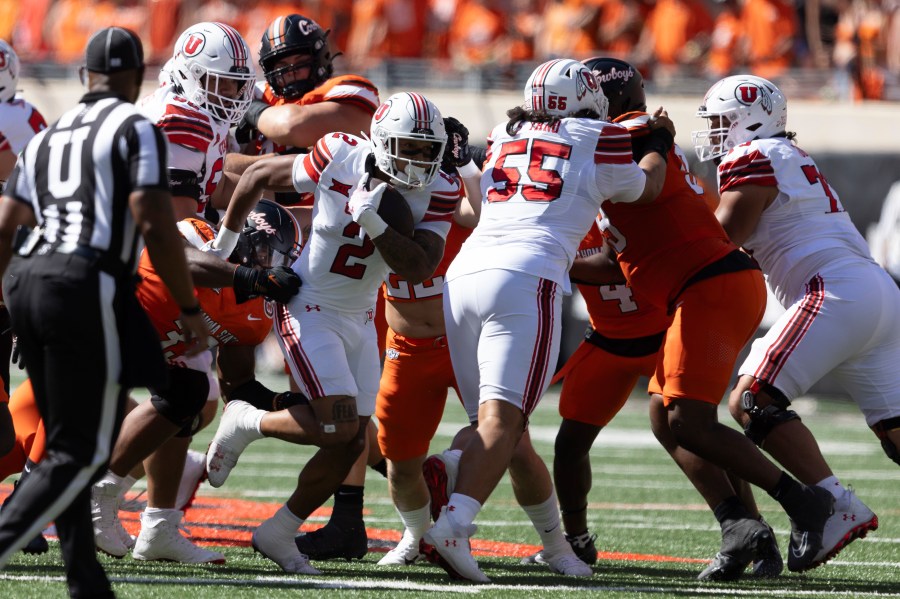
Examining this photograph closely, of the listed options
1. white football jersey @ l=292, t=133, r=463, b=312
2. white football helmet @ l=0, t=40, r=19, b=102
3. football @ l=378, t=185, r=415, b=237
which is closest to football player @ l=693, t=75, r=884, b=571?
white football jersey @ l=292, t=133, r=463, b=312

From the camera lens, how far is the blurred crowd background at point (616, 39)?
39.7 ft

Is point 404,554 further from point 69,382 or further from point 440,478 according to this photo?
point 69,382

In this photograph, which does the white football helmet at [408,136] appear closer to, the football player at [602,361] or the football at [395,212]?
the football at [395,212]

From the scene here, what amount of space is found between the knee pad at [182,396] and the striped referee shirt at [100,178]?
1.32 meters

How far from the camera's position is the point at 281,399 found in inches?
208

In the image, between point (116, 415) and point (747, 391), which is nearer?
point (116, 415)

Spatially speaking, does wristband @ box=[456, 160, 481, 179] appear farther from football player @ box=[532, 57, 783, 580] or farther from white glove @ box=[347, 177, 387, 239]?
white glove @ box=[347, 177, 387, 239]

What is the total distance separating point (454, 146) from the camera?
17.6 ft

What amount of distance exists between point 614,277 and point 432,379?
0.79 m

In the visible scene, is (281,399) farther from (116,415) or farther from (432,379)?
(116,415)

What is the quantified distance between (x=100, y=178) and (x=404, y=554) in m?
2.18

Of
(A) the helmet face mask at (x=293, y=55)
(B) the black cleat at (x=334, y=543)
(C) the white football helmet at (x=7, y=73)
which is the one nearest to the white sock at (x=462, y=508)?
(B) the black cleat at (x=334, y=543)

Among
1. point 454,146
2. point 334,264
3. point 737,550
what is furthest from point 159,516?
point 737,550

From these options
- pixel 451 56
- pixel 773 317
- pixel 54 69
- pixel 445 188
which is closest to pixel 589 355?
pixel 445 188
